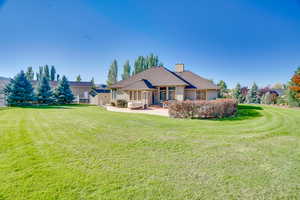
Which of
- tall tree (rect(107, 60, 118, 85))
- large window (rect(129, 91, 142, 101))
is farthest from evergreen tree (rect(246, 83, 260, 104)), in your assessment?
tall tree (rect(107, 60, 118, 85))

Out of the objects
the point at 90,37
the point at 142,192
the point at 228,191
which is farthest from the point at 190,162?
the point at 90,37

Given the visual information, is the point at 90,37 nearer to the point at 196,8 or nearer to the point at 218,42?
the point at 196,8

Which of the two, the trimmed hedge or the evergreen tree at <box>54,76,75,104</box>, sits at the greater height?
the evergreen tree at <box>54,76,75,104</box>

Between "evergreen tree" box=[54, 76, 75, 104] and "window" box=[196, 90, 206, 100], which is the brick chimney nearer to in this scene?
"window" box=[196, 90, 206, 100]

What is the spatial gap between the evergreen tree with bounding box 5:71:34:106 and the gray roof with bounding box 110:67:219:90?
13197 mm

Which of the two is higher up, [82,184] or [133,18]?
[133,18]

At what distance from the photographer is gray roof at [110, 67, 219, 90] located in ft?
55.1

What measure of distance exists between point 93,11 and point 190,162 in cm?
1234

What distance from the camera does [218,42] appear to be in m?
15.8

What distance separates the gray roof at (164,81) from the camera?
661 inches

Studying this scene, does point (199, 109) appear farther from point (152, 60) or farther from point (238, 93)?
point (152, 60)

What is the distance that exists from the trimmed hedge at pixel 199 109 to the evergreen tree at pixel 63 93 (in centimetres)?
2300

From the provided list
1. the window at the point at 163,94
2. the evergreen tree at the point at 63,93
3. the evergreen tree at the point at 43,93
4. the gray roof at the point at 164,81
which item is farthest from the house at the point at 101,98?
the window at the point at 163,94

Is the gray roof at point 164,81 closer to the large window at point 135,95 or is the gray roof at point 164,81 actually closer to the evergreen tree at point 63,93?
the large window at point 135,95
